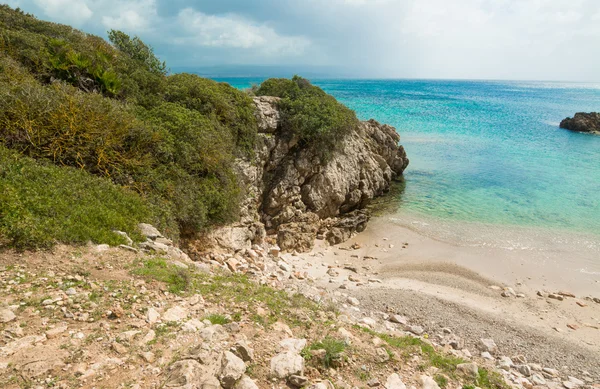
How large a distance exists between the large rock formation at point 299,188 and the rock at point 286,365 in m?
10.4

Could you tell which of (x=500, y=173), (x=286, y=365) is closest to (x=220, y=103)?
(x=286, y=365)

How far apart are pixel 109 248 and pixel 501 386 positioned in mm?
10149

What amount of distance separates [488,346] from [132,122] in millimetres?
15314

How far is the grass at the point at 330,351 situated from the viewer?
20.4 ft

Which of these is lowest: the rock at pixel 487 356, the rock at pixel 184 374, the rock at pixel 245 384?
the rock at pixel 487 356

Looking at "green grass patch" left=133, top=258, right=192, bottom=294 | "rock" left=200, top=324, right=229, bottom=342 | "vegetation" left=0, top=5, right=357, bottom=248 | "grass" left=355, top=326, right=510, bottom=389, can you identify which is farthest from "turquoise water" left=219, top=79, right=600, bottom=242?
"rock" left=200, top=324, right=229, bottom=342

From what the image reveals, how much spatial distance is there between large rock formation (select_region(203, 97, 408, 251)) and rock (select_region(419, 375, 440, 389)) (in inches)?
427

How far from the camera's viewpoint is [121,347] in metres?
5.20

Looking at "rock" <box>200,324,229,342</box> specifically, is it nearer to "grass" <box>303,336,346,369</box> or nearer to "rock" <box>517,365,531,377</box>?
"grass" <box>303,336,346,369</box>

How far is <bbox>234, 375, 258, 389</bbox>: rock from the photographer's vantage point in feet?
16.7

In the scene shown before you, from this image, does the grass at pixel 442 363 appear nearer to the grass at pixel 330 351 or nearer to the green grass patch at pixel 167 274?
the grass at pixel 330 351

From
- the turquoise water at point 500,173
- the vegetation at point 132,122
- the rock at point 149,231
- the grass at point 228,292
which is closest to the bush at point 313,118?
the vegetation at point 132,122

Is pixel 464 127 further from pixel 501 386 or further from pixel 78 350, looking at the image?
pixel 78 350

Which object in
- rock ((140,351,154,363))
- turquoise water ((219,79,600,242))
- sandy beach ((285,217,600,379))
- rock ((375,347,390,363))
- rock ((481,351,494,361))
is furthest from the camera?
turquoise water ((219,79,600,242))
